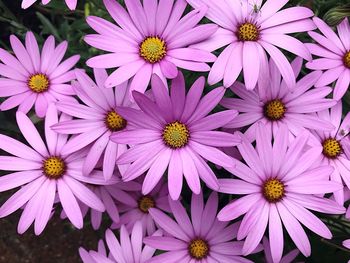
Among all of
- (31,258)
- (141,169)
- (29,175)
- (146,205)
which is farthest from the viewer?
(31,258)

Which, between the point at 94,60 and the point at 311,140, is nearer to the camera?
the point at 94,60

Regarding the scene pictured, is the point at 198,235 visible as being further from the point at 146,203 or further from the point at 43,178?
the point at 43,178

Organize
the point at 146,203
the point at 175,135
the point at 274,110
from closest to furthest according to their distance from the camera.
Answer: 1. the point at 175,135
2. the point at 274,110
3. the point at 146,203

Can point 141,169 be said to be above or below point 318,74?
below

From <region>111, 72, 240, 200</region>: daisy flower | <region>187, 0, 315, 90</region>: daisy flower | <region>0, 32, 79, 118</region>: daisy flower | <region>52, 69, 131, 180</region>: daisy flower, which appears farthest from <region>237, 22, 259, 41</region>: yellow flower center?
<region>0, 32, 79, 118</region>: daisy flower

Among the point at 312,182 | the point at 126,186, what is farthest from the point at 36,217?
the point at 312,182

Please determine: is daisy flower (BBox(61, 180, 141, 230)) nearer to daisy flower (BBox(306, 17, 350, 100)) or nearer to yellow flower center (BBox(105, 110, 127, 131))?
yellow flower center (BBox(105, 110, 127, 131))

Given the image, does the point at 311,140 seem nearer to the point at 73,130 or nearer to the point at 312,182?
the point at 312,182

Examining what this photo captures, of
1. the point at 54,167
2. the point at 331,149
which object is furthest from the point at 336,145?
the point at 54,167
